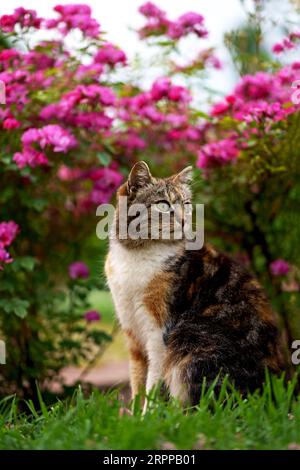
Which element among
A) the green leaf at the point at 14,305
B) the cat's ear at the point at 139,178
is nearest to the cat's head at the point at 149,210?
the cat's ear at the point at 139,178

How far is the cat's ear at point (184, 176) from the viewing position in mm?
4012

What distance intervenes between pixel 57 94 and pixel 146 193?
1429 mm

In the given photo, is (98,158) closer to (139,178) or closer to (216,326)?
(139,178)

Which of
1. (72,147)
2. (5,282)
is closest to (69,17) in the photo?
(72,147)

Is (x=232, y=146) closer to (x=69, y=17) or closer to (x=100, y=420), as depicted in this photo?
(x=69, y=17)

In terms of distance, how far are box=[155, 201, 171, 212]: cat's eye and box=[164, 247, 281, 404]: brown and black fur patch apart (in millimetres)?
274

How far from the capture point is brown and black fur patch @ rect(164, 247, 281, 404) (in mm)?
3590

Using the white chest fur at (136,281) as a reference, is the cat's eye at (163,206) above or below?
above

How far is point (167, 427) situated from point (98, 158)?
279 centimetres

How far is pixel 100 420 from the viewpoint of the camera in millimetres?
3045

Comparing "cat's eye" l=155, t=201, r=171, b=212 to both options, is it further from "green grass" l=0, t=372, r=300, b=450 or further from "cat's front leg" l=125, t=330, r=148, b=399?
"green grass" l=0, t=372, r=300, b=450

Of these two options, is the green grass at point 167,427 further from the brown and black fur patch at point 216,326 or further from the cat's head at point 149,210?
the cat's head at point 149,210

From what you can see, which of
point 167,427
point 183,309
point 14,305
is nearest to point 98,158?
point 14,305


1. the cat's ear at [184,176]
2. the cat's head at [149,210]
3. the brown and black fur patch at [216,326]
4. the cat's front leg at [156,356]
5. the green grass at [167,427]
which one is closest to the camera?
the green grass at [167,427]
